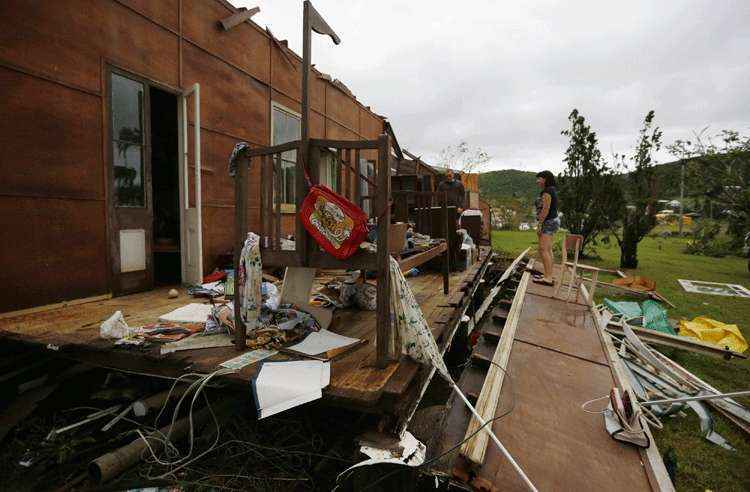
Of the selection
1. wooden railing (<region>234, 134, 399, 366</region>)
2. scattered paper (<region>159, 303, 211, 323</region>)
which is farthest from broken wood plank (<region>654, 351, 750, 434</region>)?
scattered paper (<region>159, 303, 211, 323</region>)

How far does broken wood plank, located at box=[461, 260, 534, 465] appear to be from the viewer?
5.98 feet

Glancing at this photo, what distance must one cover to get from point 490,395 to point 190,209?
426 cm

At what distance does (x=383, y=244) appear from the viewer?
225 cm

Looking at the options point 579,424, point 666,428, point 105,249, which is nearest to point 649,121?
point 666,428

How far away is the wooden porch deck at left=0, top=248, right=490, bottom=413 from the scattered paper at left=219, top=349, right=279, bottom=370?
0.20ft

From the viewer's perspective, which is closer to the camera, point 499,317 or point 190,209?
point 499,317

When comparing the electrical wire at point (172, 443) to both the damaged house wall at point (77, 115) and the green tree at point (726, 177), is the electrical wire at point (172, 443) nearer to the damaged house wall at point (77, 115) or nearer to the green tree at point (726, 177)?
the damaged house wall at point (77, 115)

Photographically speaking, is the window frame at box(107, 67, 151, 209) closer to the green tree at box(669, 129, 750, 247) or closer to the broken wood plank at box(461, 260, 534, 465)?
the broken wood plank at box(461, 260, 534, 465)

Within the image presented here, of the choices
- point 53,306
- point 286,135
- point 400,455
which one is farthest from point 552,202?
point 53,306

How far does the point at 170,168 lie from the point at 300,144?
15.0ft

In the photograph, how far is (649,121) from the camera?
1034 centimetres

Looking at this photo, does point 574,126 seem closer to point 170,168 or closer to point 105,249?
point 170,168

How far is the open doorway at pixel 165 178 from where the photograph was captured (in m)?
5.53

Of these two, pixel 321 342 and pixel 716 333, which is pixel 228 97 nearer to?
pixel 321 342
